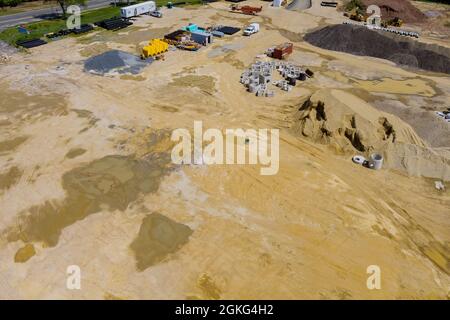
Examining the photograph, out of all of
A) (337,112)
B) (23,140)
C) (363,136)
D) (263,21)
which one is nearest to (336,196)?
(363,136)

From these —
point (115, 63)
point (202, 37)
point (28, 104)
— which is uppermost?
point (202, 37)

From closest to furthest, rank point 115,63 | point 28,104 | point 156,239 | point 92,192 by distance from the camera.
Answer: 1. point 156,239
2. point 92,192
3. point 28,104
4. point 115,63

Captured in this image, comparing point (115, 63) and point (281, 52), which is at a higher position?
point (281, 52)

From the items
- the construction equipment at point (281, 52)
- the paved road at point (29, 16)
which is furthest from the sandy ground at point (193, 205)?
the paved road at point (29, 16)

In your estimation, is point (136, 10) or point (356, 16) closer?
point (136, 10)

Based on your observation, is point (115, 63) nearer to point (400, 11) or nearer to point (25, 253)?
point (25, 253)

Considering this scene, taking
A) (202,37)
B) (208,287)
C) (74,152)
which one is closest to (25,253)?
(74,152)

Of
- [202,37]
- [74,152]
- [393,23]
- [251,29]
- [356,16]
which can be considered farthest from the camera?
[356,16]
